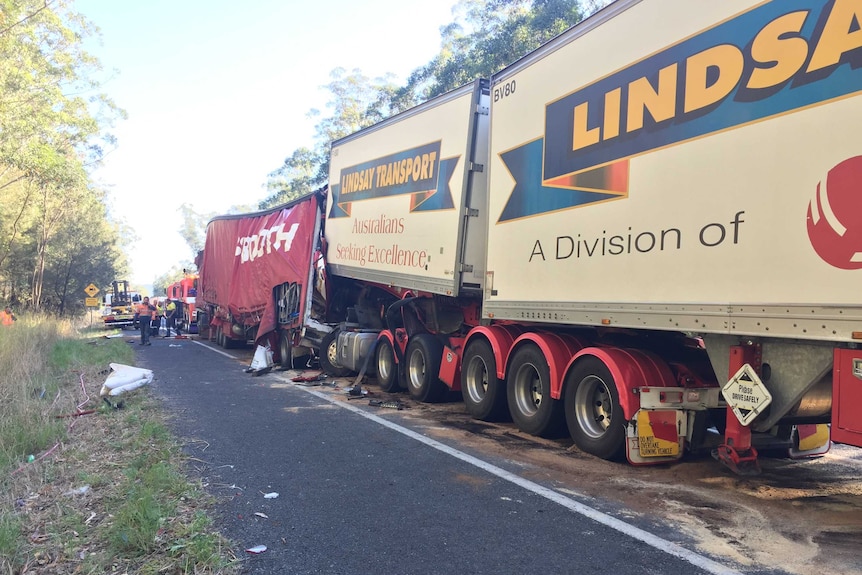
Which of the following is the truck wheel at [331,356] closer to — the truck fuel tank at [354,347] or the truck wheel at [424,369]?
the truck fuel tank at [354,347]

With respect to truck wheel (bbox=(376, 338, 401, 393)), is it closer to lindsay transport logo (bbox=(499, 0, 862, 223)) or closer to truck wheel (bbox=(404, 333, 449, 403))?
truck wheel (bbox=(404, 333, 449, 403))

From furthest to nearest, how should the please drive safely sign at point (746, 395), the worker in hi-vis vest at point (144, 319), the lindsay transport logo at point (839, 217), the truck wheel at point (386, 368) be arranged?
the worker in hi-vis vest at point (144, 319), the truck wheel at point (386, 368), the please drive safely sign at point (746, 395), the lindsay transport logo at point (839, 217)

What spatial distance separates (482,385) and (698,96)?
4.65 m

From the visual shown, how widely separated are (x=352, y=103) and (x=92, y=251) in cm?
1923

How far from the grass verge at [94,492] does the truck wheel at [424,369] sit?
3.78m

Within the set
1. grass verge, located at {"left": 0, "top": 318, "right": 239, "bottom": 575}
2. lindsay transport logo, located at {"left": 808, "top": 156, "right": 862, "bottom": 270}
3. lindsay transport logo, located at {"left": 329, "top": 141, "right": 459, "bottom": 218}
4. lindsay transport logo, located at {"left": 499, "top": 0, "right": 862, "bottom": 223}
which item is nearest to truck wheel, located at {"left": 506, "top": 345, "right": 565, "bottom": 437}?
lindsay transport logo, located at {"left": 499, "top": 0, "right": 862, "bottom": 223}

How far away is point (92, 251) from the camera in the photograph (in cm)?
3378

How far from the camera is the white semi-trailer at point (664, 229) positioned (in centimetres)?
395

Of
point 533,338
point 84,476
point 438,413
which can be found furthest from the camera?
point 438,413

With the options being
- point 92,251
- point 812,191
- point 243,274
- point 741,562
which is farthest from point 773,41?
point 92,251

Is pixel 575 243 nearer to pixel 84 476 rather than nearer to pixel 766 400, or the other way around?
pixel 766 400

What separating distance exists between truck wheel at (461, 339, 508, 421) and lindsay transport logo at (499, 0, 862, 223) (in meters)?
2.04

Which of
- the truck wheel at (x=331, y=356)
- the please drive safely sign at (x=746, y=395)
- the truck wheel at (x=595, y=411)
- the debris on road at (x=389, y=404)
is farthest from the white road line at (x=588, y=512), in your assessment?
the truck wheel at (x=331, y=356)

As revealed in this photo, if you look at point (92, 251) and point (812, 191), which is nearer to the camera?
point (812, 191)
